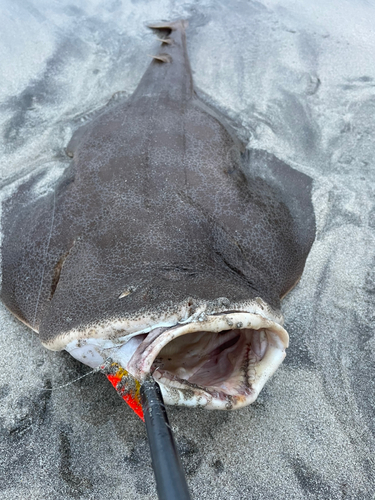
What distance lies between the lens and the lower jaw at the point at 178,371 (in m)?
1.77

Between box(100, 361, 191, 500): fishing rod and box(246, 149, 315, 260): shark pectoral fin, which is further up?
box(100, 361, 191, 500): fishing rod

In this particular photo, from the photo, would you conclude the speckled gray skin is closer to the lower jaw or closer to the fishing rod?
the lower jaw

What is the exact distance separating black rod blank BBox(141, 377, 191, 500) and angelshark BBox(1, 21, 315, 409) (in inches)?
3.7

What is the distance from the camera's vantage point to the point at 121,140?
3.46 m

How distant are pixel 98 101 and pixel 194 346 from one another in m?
4.05

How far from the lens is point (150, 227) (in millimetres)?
2605

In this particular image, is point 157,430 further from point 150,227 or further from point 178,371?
point 150,227

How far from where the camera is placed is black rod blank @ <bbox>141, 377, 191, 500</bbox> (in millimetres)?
1229

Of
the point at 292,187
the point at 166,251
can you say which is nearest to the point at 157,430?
the point at 166,251

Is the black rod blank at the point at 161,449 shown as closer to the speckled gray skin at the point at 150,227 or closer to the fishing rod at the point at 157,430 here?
the fishing rod at the point at 157,430

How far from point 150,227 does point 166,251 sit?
254mm

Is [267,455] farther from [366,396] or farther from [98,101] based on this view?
[98,101]

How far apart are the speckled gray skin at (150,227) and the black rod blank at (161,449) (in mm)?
380

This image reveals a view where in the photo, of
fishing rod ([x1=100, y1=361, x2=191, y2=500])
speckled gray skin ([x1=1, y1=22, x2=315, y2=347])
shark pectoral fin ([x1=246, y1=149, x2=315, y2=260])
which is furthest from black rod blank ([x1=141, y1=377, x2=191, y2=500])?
shark pectoral fin ([x1=246, y1=149, x2=315, y2=260])
